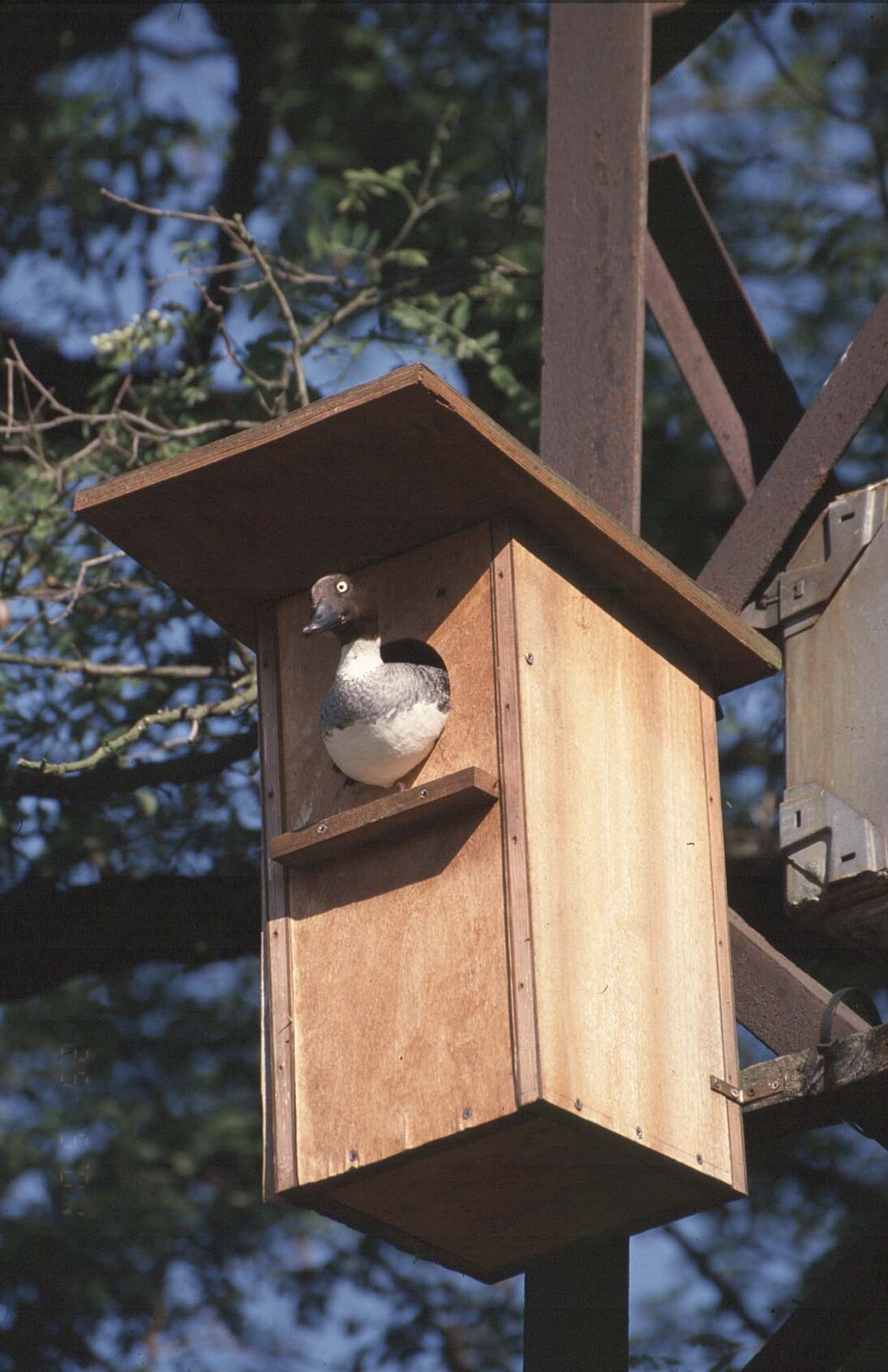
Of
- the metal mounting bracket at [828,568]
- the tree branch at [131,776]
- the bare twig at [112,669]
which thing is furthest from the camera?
the bare twig at [112,669]

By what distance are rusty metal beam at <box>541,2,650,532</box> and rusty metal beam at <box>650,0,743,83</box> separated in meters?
0.22

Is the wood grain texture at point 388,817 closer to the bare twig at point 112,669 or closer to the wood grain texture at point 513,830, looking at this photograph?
the wood grain texture at point 513,830

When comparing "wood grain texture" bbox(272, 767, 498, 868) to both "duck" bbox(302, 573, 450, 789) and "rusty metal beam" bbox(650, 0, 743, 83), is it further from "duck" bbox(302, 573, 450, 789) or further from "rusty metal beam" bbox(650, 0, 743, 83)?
"rusty metal beam" bbox(650, 0, 743, 83)

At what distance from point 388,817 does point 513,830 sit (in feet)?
0.70

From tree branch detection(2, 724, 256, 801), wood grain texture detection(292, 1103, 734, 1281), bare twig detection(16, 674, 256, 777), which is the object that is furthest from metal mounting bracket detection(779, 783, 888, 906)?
tree branch detection(2, 724, 256, 801)

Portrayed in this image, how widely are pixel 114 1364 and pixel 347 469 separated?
132 inches

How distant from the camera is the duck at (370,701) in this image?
11.3 ft

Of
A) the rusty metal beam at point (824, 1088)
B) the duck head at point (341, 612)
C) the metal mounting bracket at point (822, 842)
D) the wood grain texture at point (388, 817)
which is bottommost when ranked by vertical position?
the rusty metal beam at point (824, 1088)

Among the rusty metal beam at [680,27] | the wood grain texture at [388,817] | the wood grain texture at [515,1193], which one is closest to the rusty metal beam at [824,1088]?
the wood grain texture at [515,1193]

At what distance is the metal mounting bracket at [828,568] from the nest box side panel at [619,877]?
284 mm

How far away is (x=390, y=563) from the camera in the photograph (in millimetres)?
3725

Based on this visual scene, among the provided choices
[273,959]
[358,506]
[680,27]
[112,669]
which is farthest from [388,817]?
[680,27]

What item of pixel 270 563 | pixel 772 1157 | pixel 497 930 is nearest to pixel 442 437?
pixel 270 563

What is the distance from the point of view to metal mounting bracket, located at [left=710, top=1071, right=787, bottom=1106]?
11.5ft
